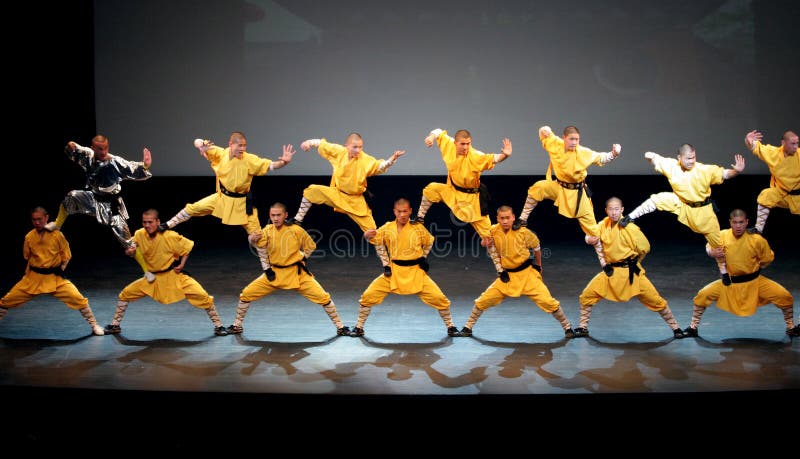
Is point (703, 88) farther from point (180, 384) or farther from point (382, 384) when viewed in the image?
point (180, 384)

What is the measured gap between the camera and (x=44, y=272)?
5.73 metres

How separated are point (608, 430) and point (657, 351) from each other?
1175mm

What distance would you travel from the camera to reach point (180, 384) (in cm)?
463

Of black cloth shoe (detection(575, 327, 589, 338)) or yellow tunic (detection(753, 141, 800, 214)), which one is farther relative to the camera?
yellow tunic (detection(753, 141, 800, 214))

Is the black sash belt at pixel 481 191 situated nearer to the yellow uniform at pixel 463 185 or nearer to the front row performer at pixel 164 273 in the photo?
the yellow uniform at pixel 463 185

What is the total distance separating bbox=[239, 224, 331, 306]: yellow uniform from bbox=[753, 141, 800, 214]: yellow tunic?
356 centimetres

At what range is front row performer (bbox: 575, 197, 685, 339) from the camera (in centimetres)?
557

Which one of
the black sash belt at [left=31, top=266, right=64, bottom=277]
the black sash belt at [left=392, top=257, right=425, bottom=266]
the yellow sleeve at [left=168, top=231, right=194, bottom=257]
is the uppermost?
the yellow sleeve at [left=168, top=231, right=194, bottom=257]

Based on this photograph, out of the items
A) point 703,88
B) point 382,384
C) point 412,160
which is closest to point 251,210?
point 382,384

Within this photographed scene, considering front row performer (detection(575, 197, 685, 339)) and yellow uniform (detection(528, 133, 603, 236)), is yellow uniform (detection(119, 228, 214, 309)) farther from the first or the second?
front row performer (detection(575, 197, 685, 339))

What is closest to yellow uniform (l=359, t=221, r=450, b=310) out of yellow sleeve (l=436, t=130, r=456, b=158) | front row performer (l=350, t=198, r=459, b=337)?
front row performer (l=350, t=198, r=459, b=337)

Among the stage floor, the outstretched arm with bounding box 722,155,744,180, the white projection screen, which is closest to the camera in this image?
the stage floor

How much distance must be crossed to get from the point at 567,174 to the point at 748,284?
5.03ft

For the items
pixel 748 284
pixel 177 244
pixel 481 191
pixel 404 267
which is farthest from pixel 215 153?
pixel 748 284
